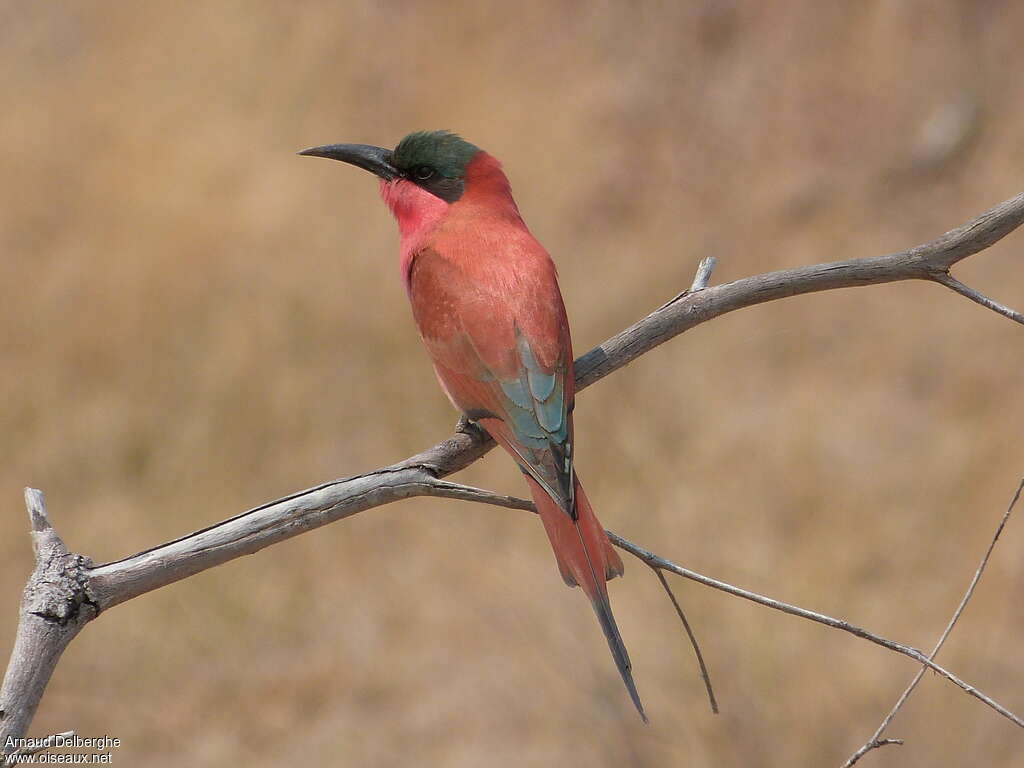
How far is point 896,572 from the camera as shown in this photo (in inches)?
178

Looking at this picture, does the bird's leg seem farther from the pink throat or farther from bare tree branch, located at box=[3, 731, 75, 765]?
bare tree branch, located at box=[3, 731, 75, 765]

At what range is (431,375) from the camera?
518 cm

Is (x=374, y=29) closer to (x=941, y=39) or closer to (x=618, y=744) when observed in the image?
(x=941, y=39)

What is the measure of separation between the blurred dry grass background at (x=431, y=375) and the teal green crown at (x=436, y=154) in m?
2.12

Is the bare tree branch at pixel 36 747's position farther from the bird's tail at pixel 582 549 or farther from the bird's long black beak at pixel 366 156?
the bird's long black beak at pixel 366 156

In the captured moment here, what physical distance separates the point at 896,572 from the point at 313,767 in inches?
91.7

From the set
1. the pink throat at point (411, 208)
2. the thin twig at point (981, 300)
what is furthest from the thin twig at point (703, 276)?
the pink throat at point (411, 208)

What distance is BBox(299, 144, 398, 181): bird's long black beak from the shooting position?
8.73 feet

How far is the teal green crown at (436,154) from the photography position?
2.61 meters

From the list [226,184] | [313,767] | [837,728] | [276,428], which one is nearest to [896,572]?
[837,728]

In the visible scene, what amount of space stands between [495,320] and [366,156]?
704 mm

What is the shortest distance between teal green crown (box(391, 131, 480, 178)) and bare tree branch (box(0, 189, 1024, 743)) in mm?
803

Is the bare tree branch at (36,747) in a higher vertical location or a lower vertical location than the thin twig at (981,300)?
lower

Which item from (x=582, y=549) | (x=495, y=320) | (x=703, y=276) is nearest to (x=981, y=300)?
(x=703, y=276)
